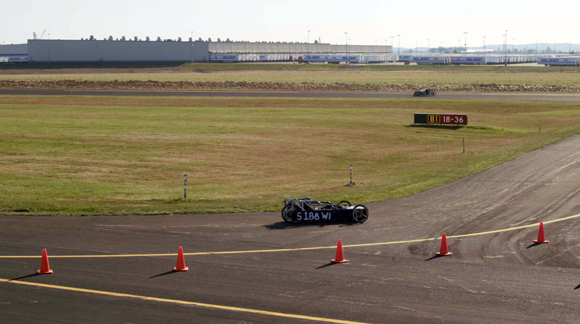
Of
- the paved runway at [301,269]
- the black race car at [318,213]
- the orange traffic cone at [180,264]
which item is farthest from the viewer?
the black race car at [318,213]

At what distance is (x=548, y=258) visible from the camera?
18781mm

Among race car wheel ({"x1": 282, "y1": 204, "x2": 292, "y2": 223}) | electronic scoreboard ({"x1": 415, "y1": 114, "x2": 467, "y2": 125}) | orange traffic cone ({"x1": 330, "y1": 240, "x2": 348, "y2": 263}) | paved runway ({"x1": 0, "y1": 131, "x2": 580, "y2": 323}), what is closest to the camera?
paved runway ({"x1": 0, "y1": 131, "x2": 580, "y2": 323})

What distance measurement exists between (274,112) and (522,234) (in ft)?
172

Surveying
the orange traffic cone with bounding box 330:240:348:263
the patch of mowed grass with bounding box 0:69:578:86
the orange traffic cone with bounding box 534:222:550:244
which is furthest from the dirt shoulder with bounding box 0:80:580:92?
the orange traffic cone with bounding box 330:240:348:263

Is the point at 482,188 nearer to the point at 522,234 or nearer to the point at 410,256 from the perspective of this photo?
the point at 522,234

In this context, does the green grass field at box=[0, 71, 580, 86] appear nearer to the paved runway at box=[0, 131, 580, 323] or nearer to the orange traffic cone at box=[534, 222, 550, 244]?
the paved runway at box=[0, 131, 580, 323]

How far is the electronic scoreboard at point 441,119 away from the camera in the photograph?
60469 mm

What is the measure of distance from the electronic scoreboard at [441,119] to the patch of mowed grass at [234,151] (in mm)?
1446

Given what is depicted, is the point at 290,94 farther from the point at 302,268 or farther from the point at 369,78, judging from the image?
the point at 302,268

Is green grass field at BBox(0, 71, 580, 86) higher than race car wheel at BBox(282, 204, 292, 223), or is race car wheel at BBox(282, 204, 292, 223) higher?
green grass field at BBox(0, 71, 580, 86)

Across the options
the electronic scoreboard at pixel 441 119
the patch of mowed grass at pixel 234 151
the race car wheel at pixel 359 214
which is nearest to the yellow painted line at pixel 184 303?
the patch of mowed grass at pixel 234 151

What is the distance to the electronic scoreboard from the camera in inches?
2381

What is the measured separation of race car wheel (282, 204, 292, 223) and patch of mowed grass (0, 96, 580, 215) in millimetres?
2765

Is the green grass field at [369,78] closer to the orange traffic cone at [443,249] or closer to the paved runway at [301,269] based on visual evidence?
the paved runway at [301,269]
